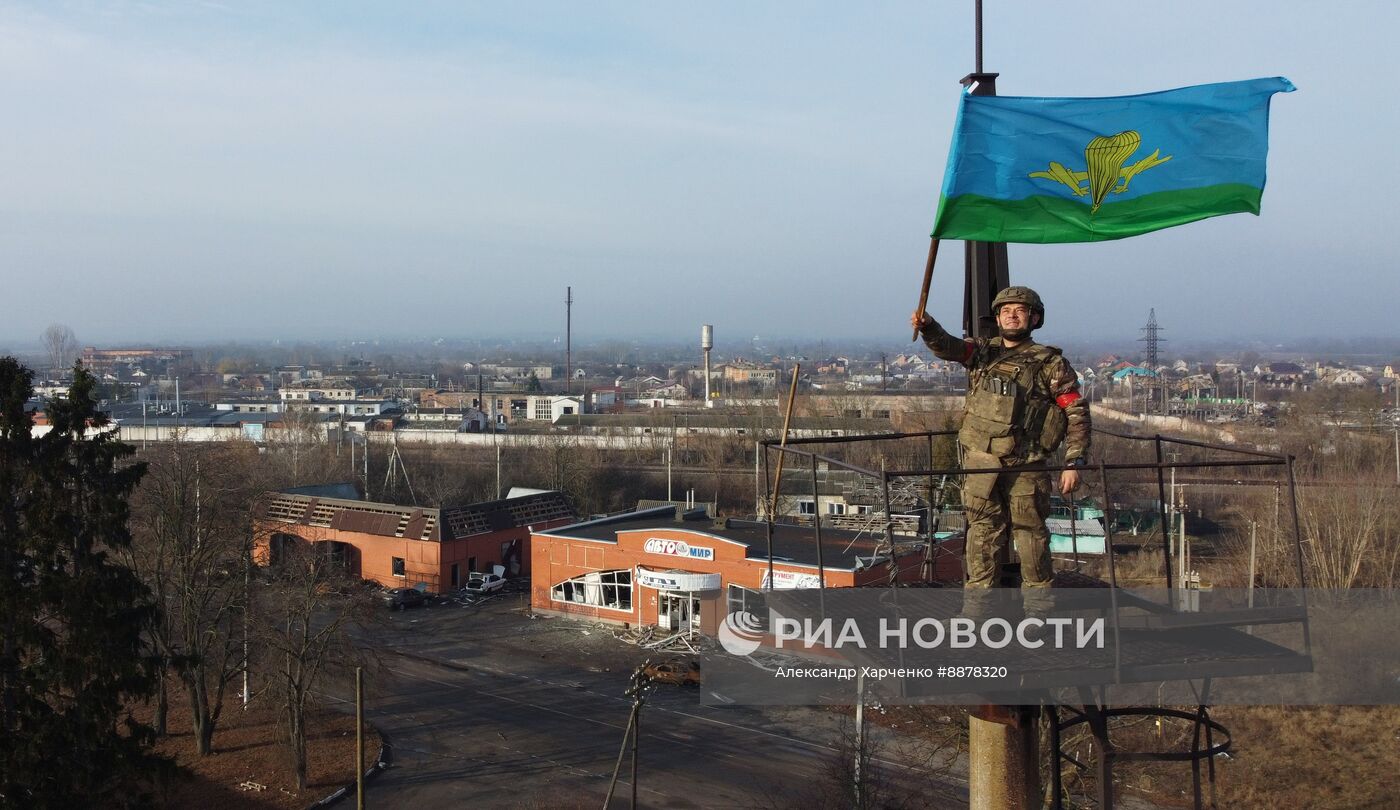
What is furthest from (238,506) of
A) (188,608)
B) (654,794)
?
(654,794)

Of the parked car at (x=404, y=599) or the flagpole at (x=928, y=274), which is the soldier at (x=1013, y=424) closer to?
the flagpole at (x=928, y=274)

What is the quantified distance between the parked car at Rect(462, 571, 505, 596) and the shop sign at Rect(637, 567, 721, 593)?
21.5 feet

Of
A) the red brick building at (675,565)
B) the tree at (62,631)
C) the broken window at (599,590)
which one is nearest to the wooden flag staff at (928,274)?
the tree at (62,631)

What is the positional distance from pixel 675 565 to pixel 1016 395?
20095 mm

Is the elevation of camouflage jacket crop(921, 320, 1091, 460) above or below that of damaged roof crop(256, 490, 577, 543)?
above

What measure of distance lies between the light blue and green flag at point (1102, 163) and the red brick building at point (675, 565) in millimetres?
15956

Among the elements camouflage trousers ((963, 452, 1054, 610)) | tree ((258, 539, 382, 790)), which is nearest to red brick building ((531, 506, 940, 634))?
tree ((258, 539, 382, 790))

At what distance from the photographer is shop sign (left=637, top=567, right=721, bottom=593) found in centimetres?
2294

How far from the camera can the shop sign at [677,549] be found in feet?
76.4

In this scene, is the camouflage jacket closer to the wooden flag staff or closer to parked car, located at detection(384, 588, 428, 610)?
the wooden flag staff

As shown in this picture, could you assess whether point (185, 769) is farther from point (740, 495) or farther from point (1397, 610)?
point (740, 495)

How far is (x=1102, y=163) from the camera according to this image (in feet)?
14.0
